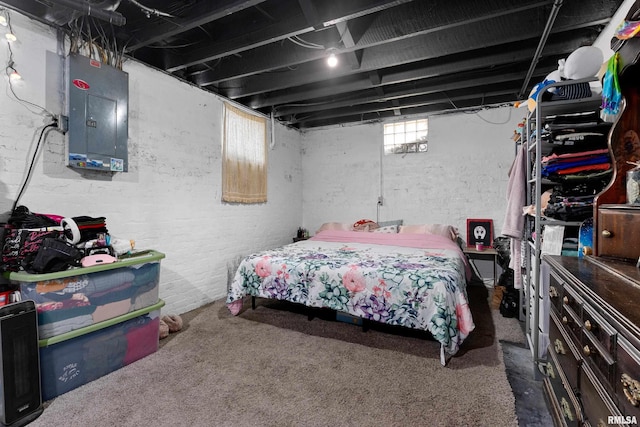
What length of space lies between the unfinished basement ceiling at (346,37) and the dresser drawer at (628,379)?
7.27 ft

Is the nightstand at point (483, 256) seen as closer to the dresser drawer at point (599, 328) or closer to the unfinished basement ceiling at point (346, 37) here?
the unfinished basement ceiling at point (346, 37)

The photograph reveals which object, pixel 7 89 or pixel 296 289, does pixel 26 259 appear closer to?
pixel 7 89

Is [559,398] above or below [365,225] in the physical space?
below

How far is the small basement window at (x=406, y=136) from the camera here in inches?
179

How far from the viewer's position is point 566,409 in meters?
1.16

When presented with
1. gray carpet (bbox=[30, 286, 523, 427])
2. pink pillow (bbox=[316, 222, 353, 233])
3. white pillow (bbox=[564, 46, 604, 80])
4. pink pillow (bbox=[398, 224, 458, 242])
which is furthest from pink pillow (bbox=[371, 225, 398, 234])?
white pillow (bbox=[564, 46, 604, 80])

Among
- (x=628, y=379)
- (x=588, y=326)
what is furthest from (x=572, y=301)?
(x=628, y=379)

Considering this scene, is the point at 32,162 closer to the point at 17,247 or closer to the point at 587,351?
the point at 17,247

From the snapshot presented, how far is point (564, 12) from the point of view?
2.19 m

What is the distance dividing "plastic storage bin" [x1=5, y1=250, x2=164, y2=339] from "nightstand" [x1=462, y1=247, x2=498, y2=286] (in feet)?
12.3

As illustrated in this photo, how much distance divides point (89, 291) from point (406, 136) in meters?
4.35

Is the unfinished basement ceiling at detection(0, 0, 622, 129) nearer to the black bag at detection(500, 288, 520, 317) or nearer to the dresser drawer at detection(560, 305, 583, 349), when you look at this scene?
the dresser drawer at detection(560, 305, 583, 349)

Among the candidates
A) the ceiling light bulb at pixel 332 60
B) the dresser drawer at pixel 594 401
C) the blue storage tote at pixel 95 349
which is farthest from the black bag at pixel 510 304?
the blue storage tote at pixel 95 349

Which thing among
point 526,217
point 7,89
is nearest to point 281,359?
point 526,217
